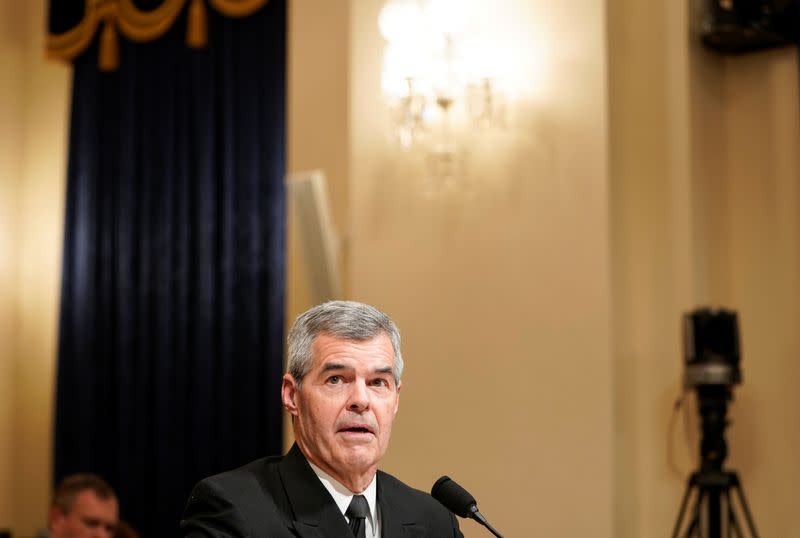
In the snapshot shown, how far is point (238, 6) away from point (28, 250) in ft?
8.23

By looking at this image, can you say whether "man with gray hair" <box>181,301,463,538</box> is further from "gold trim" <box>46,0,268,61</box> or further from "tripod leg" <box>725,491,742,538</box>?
"gold trim" <box>46,0,268,61</box>

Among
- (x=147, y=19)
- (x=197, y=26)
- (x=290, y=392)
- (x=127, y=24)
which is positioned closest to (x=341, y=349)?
(x=290, y=392)

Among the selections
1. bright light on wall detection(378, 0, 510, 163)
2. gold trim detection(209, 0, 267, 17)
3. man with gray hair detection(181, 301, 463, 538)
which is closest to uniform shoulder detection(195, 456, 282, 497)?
man with gray hair detection(181, 301, 463, 538)

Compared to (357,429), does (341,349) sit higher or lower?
higher

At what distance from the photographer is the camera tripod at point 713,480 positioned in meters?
4.42

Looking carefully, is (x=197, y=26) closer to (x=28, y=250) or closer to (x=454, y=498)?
(x=28, y=250)

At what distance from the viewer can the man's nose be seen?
2.28 m

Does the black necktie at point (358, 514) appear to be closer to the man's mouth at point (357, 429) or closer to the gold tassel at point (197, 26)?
the man's mouth at point (357, 429)

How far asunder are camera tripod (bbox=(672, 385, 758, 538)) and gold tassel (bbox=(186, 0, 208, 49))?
12.2 ft

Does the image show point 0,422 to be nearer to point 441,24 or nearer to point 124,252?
point 124,252

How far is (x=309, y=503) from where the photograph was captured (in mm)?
2277

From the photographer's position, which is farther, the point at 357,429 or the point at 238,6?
the point at 238,6

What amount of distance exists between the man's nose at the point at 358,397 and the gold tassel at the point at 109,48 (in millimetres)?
5473

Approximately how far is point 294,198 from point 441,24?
3.65ft
